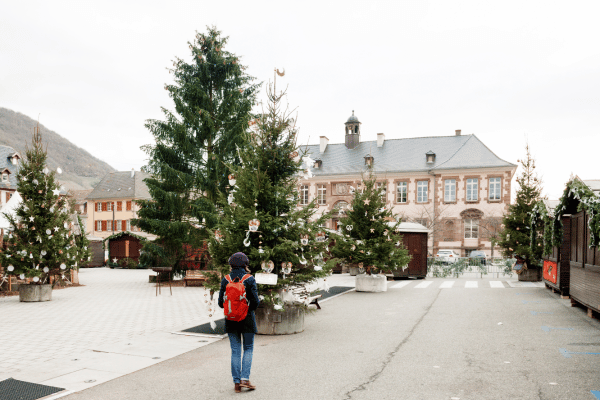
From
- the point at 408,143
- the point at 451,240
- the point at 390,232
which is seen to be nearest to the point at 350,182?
the point at 408,143

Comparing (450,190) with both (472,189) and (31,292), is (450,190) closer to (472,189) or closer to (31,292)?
(472,189)

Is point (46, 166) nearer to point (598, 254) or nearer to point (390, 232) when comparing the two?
point (390, 232)

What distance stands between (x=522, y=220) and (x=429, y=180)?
3060cm

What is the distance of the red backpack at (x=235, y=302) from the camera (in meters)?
5.72

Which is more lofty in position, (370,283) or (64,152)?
(64,152)

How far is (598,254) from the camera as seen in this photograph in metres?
10.9

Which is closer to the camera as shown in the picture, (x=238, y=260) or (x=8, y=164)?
(x=238, y=260)

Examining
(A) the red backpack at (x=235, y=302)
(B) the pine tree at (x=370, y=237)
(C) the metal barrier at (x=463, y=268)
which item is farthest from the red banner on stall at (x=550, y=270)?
(A) the red backpack at (x=235, y=302)

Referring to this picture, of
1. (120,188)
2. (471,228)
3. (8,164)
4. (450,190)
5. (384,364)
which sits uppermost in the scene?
(8,164)

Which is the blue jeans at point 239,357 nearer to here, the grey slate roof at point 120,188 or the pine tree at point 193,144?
the pine tree at point 193,144

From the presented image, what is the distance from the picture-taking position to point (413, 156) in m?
55.0

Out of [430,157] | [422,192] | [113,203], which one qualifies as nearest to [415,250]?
[422,192]

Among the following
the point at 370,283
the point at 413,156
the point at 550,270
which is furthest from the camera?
the point at 413,156

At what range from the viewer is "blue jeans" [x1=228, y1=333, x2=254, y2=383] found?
577 centimetres
